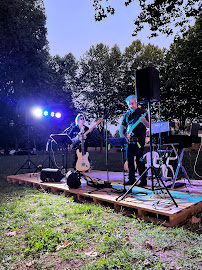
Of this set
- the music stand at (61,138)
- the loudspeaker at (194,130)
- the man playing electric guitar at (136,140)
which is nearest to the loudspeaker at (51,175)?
the music stand at (61,138)

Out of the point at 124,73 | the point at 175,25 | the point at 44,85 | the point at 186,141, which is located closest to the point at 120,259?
the point at 186,141

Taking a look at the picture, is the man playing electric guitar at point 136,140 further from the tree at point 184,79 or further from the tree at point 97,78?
the tree at point 97,78

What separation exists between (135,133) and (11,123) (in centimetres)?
2311

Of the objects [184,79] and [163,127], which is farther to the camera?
[184,79]

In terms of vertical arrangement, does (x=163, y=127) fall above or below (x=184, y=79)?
below

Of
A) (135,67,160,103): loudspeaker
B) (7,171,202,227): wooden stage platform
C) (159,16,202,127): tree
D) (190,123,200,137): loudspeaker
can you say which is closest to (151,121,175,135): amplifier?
(190,123,200,137): loudspeaker

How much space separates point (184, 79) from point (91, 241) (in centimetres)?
2079

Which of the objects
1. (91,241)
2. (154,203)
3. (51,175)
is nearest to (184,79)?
(51,175)

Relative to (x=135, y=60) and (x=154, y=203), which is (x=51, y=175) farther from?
(x=135, y=60)

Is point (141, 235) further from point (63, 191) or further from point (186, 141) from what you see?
point (63, 191)

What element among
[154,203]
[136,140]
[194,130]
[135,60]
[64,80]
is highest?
[135,60]

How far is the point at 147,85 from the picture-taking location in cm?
421

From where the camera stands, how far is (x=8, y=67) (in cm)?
1944

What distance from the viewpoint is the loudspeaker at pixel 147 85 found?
4180mm
